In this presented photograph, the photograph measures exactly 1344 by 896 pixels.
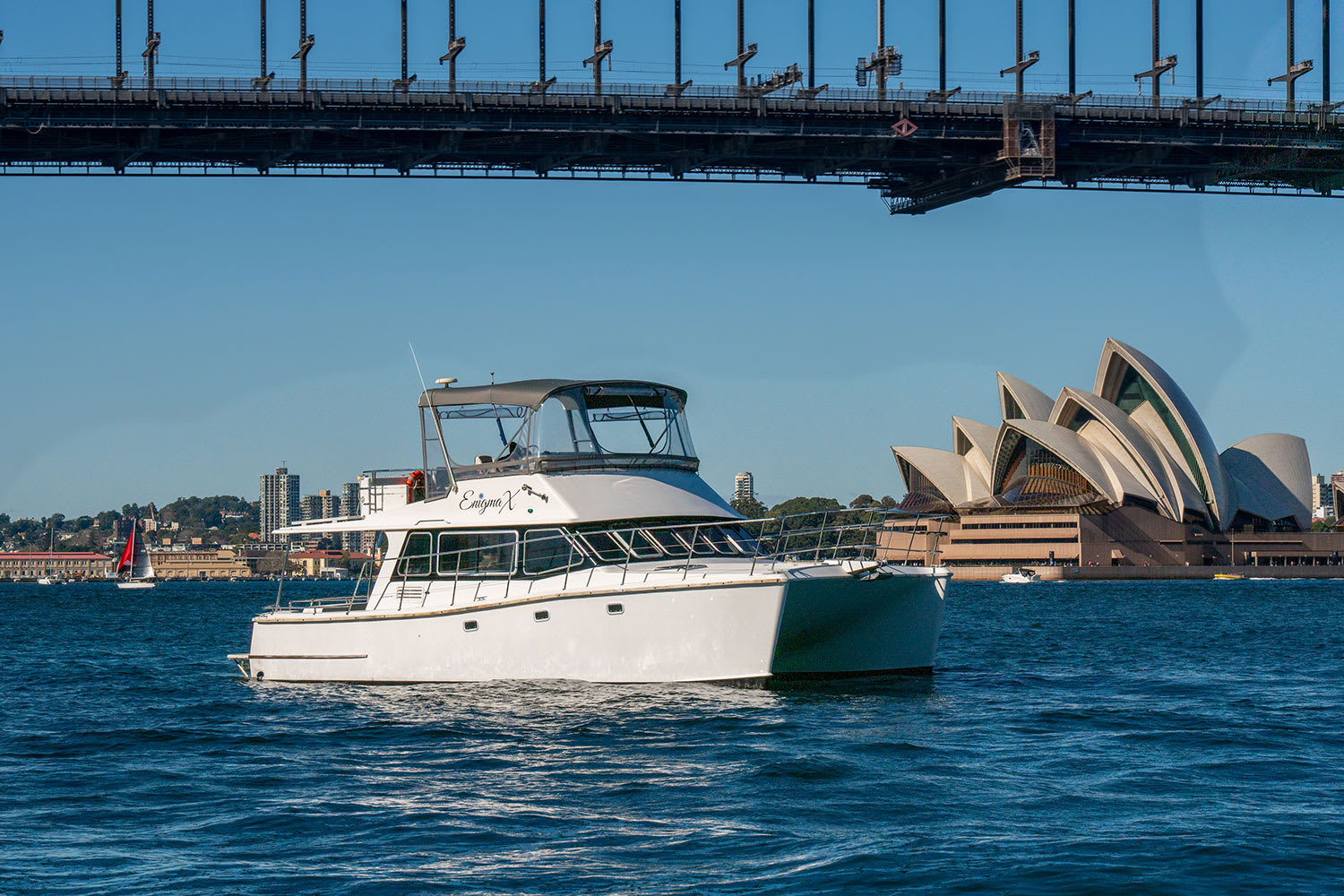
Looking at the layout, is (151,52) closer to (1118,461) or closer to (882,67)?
(882,67)

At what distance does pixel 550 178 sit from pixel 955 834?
45.9 meters

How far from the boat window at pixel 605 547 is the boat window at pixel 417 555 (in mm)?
2331

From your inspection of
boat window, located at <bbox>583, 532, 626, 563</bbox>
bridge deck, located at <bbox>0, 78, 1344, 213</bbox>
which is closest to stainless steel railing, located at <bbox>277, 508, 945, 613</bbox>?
boat window, located at <bbox>583, 532, 626, 563</bbox>

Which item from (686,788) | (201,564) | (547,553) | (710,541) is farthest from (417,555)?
(201,564)

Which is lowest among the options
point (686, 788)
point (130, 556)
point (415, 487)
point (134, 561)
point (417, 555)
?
point (134, 561)

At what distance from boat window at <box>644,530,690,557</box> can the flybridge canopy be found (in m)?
2.12

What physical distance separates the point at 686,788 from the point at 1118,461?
90487 mm

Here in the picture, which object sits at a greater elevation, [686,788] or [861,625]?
[861,625]

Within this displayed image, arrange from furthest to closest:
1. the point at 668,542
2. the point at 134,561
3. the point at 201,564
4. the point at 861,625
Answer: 1. the point at 201,564
2. the point at 134,561
3. the point at 668,542
4. the point at 861,625

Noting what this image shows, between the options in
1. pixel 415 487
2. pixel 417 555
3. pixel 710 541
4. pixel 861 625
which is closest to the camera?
pixel 861 625

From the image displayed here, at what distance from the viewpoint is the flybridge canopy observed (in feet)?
60.5

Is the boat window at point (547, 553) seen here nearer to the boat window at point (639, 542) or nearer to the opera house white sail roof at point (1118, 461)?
the boat window at point (639, 542)

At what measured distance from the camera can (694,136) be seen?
54.6m

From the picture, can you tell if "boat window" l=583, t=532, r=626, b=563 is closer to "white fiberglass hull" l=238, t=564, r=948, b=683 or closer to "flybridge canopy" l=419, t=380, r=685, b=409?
"white fiberglass hull" l=238, t=564, r=948, b=683
